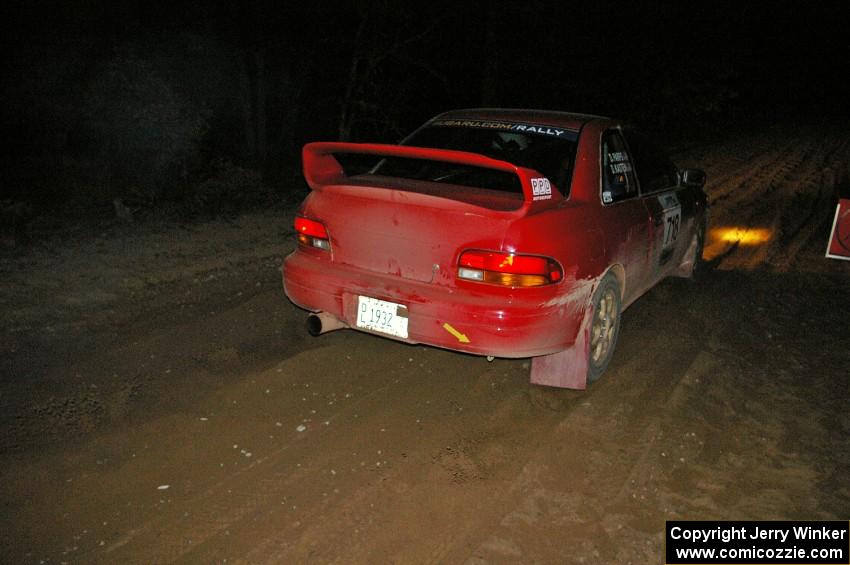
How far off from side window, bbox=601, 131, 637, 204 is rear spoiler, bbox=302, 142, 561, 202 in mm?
668

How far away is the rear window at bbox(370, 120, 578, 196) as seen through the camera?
4.69 m

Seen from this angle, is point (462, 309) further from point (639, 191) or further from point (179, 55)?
point (179, 55)

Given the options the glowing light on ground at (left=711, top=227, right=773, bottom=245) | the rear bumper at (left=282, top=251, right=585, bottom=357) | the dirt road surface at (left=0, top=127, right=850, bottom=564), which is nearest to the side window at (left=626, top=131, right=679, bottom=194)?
the dirt road surface at (left=0, top=127, right=850, bottom=564)

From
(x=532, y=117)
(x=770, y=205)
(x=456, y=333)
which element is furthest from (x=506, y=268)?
(x=770, y=205)

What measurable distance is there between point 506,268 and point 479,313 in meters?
0.27

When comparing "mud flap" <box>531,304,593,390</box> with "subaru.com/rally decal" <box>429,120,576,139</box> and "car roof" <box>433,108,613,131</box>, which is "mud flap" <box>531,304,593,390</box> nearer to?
"subaru.com/rally decal" <box>429,120,576,139</box>

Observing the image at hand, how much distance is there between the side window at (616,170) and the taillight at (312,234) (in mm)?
1729

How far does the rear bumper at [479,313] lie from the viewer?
3.85 metres

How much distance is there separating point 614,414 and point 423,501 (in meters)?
1.45

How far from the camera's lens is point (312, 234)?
439 cm

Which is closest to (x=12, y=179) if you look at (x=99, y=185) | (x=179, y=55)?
(x=99, y=185)

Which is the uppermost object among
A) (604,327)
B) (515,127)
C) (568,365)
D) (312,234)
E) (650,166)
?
(515,127)

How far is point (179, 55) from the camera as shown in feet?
32.7

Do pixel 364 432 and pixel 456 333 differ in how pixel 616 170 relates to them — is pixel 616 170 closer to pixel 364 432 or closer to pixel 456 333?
pixel 456 333
